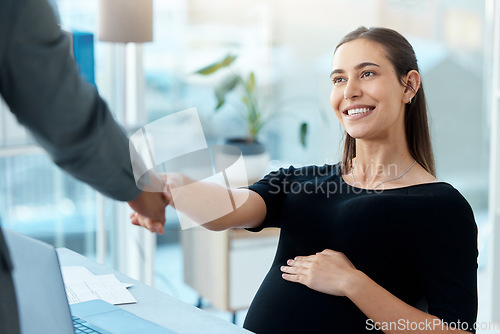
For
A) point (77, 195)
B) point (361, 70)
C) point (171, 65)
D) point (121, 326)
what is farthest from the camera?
point (171, 65)

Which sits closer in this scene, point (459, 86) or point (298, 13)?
point (298, 13)

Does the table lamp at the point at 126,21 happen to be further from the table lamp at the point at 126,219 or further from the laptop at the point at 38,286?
the laptop at the point at 38,286

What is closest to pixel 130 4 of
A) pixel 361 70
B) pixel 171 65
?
pixel 171 65

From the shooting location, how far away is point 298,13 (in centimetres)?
354

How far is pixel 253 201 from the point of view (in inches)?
64.3

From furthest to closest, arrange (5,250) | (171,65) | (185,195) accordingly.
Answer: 1. (171,65)
2. (185,195)
3. (5,250)

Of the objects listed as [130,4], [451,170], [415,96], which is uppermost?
[130,4]

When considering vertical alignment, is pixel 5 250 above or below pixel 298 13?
below

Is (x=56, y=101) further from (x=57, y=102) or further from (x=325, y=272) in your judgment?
(x=325, y=272)

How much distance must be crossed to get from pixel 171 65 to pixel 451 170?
173cm

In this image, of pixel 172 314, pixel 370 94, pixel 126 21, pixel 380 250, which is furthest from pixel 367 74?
pixel 126 21

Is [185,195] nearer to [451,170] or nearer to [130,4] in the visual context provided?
[130,4]

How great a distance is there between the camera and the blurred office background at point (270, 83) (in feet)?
9.95

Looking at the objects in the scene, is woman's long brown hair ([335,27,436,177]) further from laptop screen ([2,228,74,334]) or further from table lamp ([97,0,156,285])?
table lamp ([97,0,156,285])
